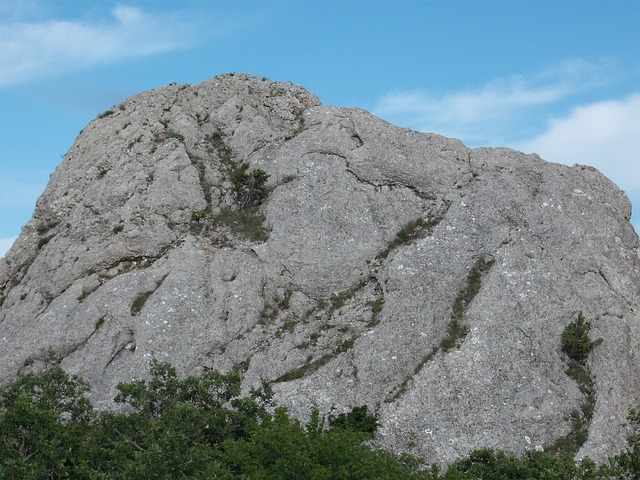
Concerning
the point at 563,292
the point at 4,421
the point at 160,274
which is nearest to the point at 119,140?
the point at 160,274

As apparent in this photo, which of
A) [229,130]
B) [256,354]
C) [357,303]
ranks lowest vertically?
[256,354]

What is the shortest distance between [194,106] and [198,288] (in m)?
15.5

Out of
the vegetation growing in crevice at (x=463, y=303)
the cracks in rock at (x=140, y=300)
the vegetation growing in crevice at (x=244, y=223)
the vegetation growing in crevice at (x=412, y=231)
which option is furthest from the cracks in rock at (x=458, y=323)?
the cracks in rock at (x=140, y=300)

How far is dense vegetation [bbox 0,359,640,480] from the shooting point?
3003 cm

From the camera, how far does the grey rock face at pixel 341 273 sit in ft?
126

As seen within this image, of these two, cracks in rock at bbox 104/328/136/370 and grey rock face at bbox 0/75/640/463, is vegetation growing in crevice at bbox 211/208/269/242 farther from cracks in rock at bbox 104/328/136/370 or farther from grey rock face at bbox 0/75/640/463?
cracks in rock at bbox 104/328/136/370

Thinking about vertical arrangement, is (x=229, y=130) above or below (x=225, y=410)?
above

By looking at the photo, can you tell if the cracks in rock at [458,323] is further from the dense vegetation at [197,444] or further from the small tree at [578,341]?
the small tree at [578,341]

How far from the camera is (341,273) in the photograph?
43.8 m

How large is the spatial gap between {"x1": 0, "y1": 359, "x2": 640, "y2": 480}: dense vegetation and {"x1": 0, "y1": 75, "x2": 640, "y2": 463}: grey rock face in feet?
9.76

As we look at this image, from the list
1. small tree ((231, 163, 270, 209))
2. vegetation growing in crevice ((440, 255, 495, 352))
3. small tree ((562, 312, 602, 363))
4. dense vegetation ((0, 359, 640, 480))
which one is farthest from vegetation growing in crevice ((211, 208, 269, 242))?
small tree ((562, 312, 602, 363))

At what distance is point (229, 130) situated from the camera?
5156 centimetres

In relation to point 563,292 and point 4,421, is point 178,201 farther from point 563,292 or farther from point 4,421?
point 563,292

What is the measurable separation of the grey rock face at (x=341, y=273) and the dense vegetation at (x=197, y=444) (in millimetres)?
2975
